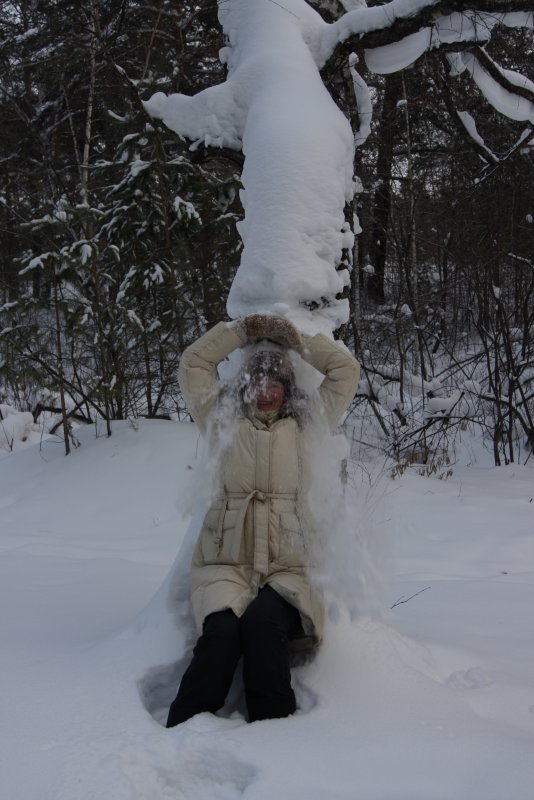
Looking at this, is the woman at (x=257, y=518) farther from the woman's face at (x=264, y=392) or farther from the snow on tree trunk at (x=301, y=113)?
the snow on tree trunk at (x=301, y=113)

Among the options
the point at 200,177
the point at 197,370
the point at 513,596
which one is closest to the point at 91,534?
the point at 197,370

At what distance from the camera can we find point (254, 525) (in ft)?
8.34

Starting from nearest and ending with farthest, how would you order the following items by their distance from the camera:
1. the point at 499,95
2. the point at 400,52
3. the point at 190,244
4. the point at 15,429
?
the point at 400,52, the point at 499,95, the point at 190,244, the point at 15,429

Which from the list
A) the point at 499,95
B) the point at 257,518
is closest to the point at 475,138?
the point at 499,95

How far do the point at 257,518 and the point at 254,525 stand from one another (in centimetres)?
3

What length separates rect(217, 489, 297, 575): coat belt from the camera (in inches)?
97.7

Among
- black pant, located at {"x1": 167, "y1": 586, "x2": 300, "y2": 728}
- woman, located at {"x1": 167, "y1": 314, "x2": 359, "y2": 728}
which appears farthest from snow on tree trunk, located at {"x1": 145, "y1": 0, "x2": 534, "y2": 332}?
black pant, located at {"x1": 167, "y1": 586, "x2": 300, "y2": 728}

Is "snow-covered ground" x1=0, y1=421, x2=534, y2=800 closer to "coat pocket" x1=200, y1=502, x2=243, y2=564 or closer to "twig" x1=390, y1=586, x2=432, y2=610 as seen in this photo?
"twig" x1=390, y1=586, x2=432, y2=610

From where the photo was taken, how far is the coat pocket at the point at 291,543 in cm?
252

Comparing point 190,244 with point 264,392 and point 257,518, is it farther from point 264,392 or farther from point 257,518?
point 257,518

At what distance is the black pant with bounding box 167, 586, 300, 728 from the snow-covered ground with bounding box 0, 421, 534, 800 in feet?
0.28

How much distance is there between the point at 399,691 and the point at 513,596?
1.63 m

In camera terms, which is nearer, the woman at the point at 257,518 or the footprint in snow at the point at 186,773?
the footprint in snow at the point at 186,773

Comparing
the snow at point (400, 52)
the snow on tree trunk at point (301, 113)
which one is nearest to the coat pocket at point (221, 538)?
the snow on tree trunk at point (301, 113)
